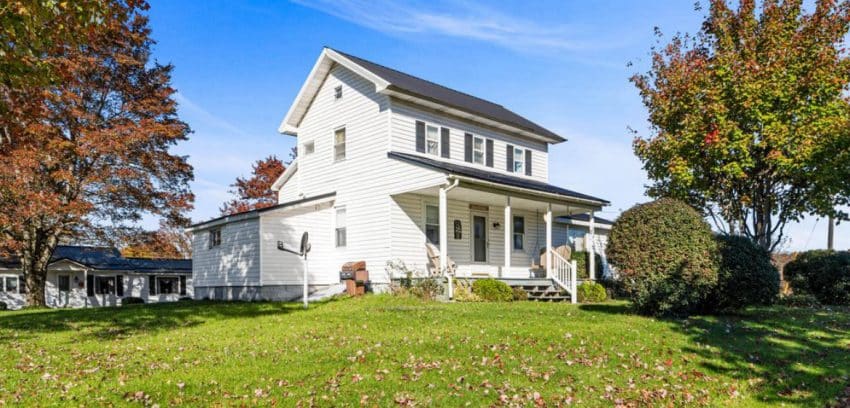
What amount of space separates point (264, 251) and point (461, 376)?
13163mm

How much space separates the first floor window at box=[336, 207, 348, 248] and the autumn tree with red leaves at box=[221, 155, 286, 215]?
19277mm

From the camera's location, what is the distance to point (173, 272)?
128 ft

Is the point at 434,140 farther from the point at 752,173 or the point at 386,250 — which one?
the point at 752,173

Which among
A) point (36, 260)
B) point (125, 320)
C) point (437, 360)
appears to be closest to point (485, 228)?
point (125, 320)

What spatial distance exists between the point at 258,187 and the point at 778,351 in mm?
34215

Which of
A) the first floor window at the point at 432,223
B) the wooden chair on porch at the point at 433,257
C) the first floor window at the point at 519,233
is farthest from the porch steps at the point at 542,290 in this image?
the first floor window at the point at 519,233

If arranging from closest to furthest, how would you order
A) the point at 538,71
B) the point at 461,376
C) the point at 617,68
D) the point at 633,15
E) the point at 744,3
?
the point at 461,376 → the point at 633,15 → the point at 538,71 → the point at 744,3 → the point at 617,68

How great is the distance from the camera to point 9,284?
35.3 meters

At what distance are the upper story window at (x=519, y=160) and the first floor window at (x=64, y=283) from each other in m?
29.9

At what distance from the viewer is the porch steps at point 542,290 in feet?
60.8

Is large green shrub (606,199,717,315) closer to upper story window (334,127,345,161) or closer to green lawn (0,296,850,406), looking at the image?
green lawn (0,296,850,406)

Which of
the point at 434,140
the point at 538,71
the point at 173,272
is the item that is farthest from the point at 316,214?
the point at 173,272

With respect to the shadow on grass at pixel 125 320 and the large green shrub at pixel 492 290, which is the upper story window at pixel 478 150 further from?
the shadow on grass at pixel 125 320

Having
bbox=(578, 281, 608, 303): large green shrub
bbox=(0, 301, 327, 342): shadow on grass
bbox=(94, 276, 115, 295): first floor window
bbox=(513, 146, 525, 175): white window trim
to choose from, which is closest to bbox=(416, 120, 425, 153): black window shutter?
bbox=(513, 146, 525, 175): white window trim
